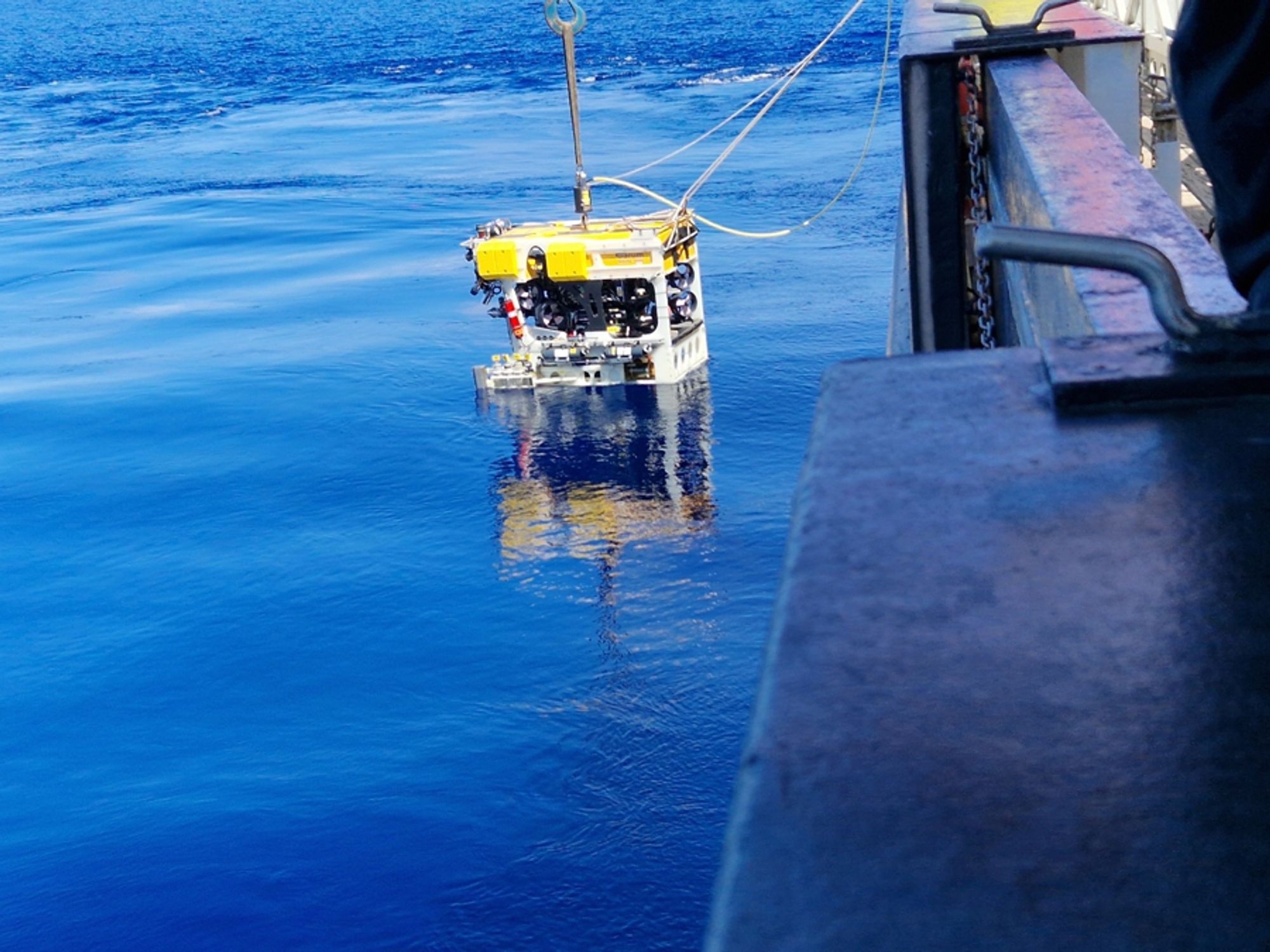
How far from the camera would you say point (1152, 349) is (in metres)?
1.18

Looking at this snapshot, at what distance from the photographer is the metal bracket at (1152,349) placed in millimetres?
1102

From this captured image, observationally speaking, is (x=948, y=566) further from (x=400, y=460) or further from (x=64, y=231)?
(x=64, y=231)

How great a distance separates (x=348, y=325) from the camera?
33.8 m

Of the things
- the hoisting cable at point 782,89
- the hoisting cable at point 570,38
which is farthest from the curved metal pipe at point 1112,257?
the hoisting cable at point 570,38

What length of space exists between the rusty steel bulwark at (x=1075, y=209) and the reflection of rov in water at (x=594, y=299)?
19.8m

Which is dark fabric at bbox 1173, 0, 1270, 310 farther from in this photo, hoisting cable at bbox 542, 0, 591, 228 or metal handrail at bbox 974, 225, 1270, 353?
hoisting cable at bbox 542, 0, 591, 228

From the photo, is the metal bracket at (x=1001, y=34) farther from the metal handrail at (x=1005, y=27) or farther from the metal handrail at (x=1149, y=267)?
the metal handrail at (x=1149, y=267)

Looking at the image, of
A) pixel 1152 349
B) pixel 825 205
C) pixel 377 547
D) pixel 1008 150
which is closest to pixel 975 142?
pixel 1008 150

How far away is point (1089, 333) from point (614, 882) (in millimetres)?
13475

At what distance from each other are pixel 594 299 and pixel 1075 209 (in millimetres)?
23454

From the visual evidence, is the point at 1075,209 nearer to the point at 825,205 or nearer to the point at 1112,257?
the point at 1112,257

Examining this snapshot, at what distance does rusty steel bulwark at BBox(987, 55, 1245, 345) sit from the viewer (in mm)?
1685

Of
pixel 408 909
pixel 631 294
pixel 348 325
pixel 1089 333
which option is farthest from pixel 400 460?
pixel 1089 333

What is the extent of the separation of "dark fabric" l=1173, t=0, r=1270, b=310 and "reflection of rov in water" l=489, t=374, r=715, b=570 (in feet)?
66.1
